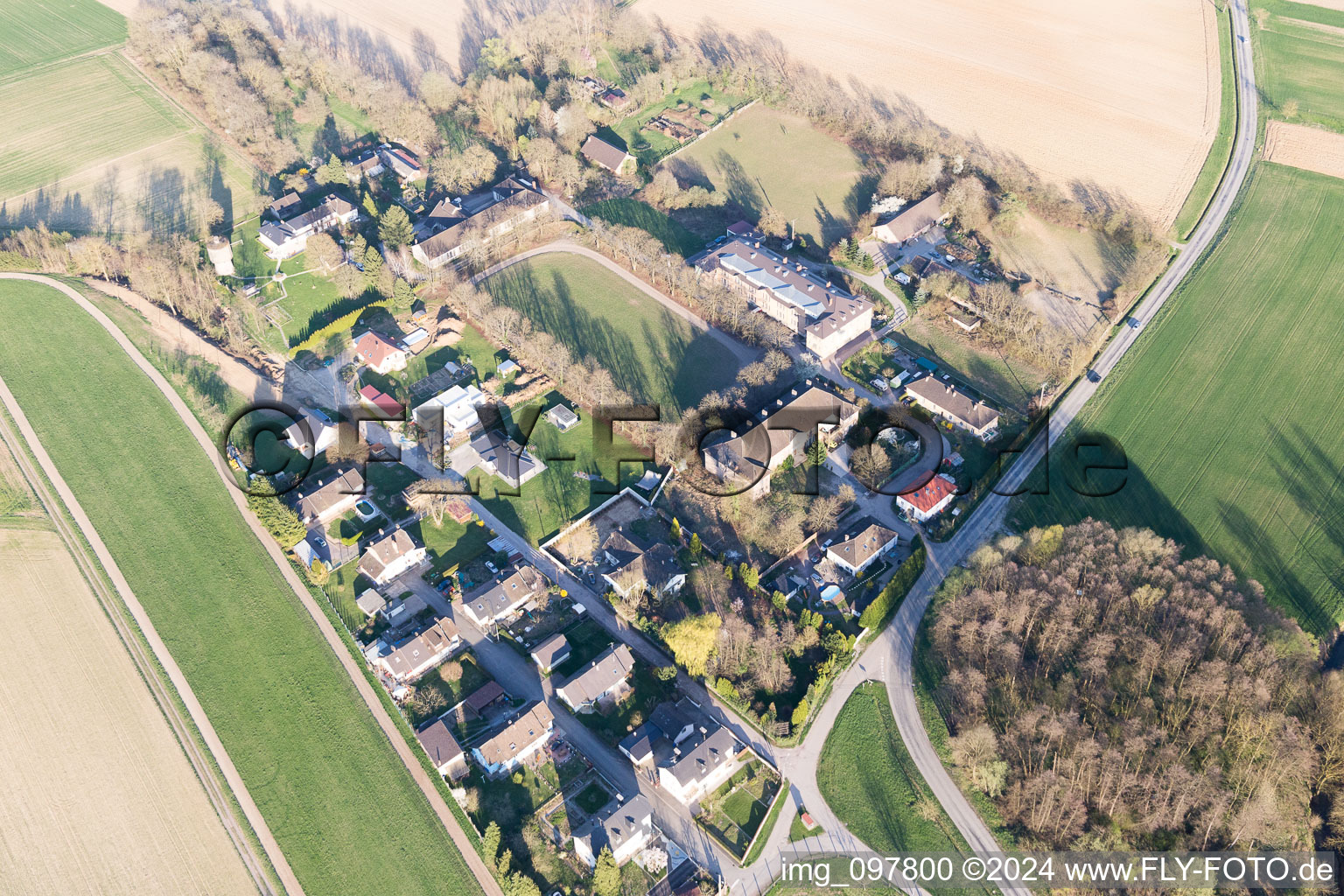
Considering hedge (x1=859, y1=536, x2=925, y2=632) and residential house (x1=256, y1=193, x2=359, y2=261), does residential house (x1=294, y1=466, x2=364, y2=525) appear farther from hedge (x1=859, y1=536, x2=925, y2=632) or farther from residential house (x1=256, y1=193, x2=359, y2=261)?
hedge (x1=859, y1=536, x2=925, y2=632)

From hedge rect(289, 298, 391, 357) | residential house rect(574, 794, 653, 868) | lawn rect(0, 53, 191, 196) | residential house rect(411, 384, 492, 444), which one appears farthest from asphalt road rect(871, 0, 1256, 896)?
lawn rect(0, 53, 191, 196)

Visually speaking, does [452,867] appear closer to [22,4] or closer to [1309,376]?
[1309,376]

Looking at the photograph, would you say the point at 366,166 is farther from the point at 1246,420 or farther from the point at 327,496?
the point at 1246,420

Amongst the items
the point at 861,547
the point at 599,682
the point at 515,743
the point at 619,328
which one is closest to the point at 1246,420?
the point at 861,547

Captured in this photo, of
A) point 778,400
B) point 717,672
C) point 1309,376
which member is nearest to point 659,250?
point 778,400

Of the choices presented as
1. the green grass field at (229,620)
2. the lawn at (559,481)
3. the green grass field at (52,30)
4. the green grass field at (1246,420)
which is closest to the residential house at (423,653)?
the green grass field at (229,620)

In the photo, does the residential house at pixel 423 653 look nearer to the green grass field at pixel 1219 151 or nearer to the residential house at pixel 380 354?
the residential house at pixel 380 354
